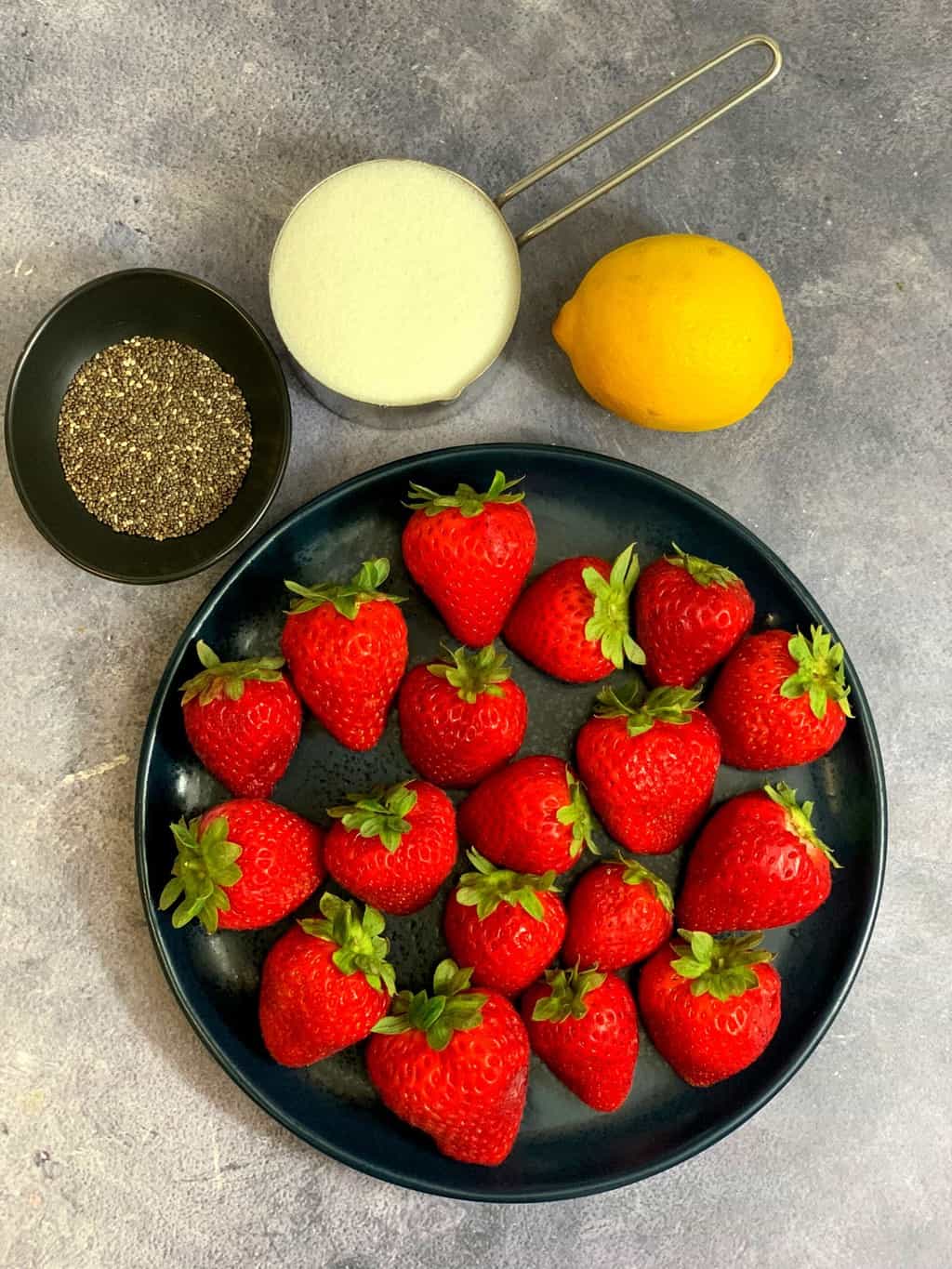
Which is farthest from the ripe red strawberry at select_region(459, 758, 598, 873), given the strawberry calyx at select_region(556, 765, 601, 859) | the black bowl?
the black bowl

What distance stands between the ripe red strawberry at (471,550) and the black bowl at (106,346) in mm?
150

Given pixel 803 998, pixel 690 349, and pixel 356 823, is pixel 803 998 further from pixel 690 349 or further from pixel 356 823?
pixel 690 349

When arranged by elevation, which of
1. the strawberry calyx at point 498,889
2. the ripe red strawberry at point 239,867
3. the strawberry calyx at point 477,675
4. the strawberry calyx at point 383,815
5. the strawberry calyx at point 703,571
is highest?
the strawberry calyx at point 703,571

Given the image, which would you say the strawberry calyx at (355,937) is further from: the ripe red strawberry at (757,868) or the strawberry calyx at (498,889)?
the ripe red strawberry at (757,868)

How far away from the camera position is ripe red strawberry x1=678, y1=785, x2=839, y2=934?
1035mm

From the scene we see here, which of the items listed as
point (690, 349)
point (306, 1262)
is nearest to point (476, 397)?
point (690, 349)

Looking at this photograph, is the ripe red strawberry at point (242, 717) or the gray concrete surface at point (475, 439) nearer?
the ripe red strawberry at point (242, 717)

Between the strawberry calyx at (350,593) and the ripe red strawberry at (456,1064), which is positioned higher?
the strawberry calyx at (350,593)

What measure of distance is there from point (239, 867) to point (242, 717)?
133 mm

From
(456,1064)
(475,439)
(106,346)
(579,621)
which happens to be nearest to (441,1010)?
(456,1064)

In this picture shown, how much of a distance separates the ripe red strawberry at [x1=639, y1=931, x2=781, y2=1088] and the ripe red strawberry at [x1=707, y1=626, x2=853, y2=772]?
183 mm

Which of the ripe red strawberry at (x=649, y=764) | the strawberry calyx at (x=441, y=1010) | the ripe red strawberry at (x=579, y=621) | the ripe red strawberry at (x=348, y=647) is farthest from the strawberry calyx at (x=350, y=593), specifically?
the strawberry calyx at (x=441, y=1010)

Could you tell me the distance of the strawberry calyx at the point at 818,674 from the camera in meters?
1.05

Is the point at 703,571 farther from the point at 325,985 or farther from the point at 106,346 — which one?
the point at 106,346
